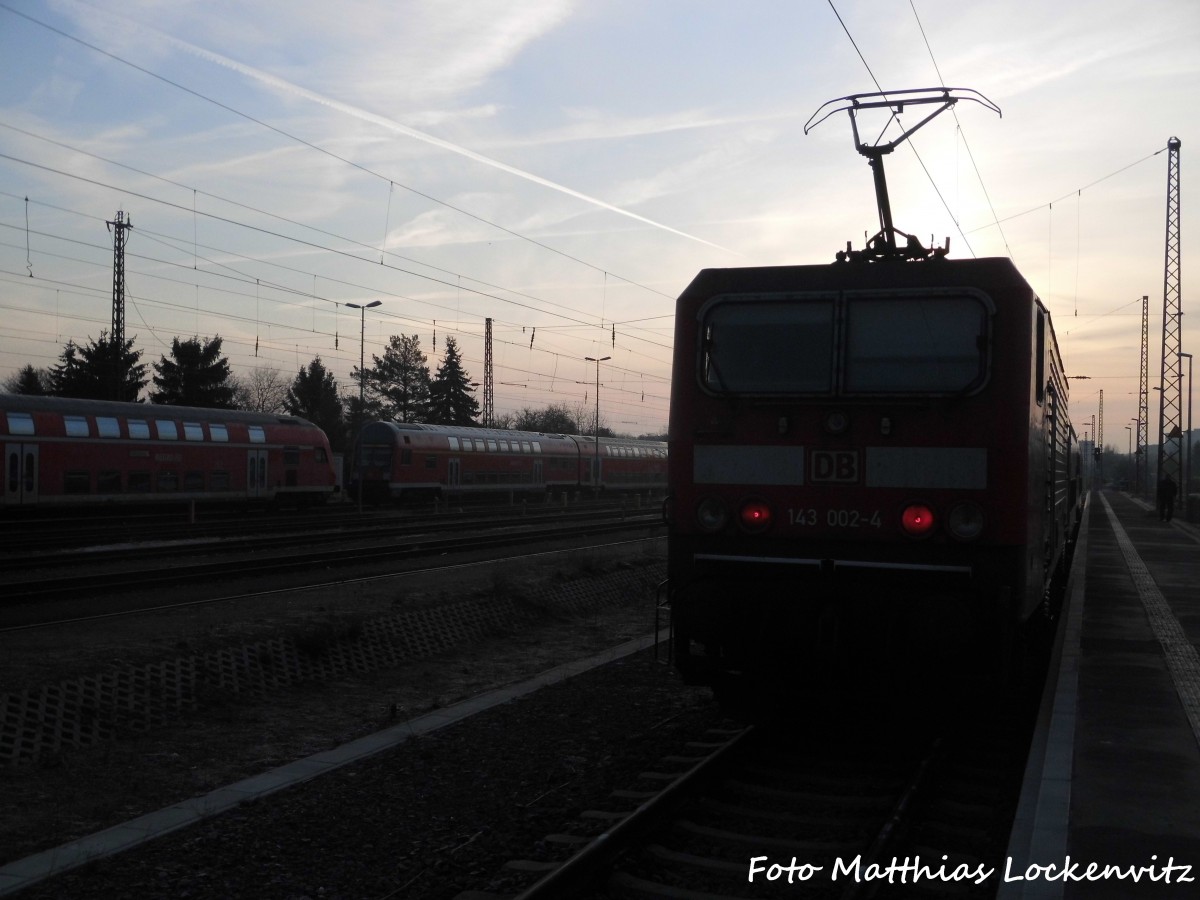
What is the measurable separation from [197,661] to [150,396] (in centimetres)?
5148

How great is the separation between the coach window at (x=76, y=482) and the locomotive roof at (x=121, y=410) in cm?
162

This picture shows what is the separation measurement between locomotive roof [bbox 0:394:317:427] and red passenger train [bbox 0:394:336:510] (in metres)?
0.03

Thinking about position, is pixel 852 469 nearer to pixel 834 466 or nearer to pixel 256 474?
pixel 834 466

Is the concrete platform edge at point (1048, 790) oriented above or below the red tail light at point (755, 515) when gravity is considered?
below

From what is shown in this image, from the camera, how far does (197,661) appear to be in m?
9.91

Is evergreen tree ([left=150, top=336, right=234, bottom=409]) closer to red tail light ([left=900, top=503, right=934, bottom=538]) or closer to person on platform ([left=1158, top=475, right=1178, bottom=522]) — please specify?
person on platform ([left=1158, top=475, right=1178, bottom=522])

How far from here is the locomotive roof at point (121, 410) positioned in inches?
1084

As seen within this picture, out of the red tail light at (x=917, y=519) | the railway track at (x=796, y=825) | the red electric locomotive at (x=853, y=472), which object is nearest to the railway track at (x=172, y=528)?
the red electric locomotive at (x=853, y=472)

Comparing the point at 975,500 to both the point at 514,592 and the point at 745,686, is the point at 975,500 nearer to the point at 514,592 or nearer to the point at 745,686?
the point at 745,686

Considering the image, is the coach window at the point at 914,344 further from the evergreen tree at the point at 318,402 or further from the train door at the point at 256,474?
the evergreen tree at the point at 318,402

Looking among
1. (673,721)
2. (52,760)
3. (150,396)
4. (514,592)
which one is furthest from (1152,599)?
(150,396)

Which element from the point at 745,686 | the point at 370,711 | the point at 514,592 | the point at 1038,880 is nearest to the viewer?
the point at 1038,880

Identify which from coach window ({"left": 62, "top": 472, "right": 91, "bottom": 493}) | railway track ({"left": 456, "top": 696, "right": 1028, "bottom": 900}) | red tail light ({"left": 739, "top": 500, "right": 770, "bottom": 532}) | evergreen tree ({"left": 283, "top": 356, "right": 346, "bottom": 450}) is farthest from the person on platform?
evergreen tree ({"left": 283, "top": 356, "right": 346, "bottom": 450})

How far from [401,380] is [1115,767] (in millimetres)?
84166
